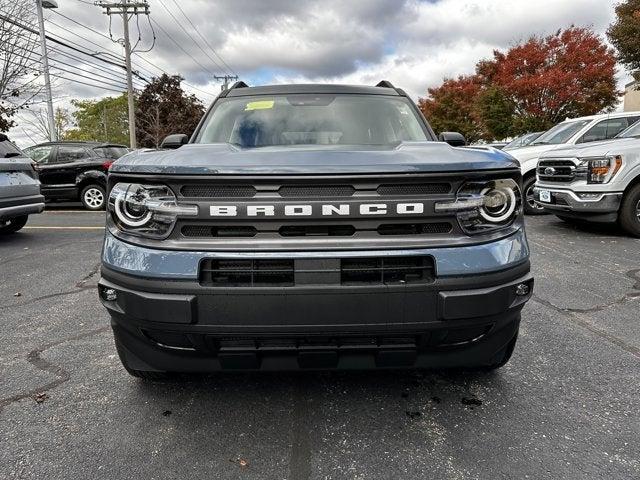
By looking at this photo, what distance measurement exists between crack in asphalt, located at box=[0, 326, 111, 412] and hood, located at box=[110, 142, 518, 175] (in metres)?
1.46

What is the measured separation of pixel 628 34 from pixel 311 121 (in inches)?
715

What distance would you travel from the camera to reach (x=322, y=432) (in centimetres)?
215

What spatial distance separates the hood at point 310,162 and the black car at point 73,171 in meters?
9.94

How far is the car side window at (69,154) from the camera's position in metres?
10.9

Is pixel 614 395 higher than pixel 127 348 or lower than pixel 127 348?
lower

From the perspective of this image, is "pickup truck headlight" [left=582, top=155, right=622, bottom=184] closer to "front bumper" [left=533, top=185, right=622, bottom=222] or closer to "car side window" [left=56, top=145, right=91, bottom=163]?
"front bumper" [left=533, top=185, right=622, bottom=222]

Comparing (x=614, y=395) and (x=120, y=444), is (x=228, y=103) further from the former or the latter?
(x=614, y=395)

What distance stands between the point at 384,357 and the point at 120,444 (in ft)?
4.20

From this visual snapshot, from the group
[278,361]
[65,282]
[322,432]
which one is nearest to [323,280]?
[278,361]

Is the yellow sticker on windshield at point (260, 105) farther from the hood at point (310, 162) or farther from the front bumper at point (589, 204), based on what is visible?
the front bumper at point (589, 204)

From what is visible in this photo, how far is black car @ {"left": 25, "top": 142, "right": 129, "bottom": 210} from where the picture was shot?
35.5 ft

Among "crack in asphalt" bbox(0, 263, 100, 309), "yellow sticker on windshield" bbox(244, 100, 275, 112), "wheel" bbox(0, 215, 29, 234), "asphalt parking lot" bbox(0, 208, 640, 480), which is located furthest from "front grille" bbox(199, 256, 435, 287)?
"wheel" bbox(0, 215, 29, 234)

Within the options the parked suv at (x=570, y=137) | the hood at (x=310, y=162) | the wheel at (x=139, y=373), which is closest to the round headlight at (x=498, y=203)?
the hood at (x=310, y=162)

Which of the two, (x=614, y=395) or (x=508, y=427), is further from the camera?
(x=614, y=395)
